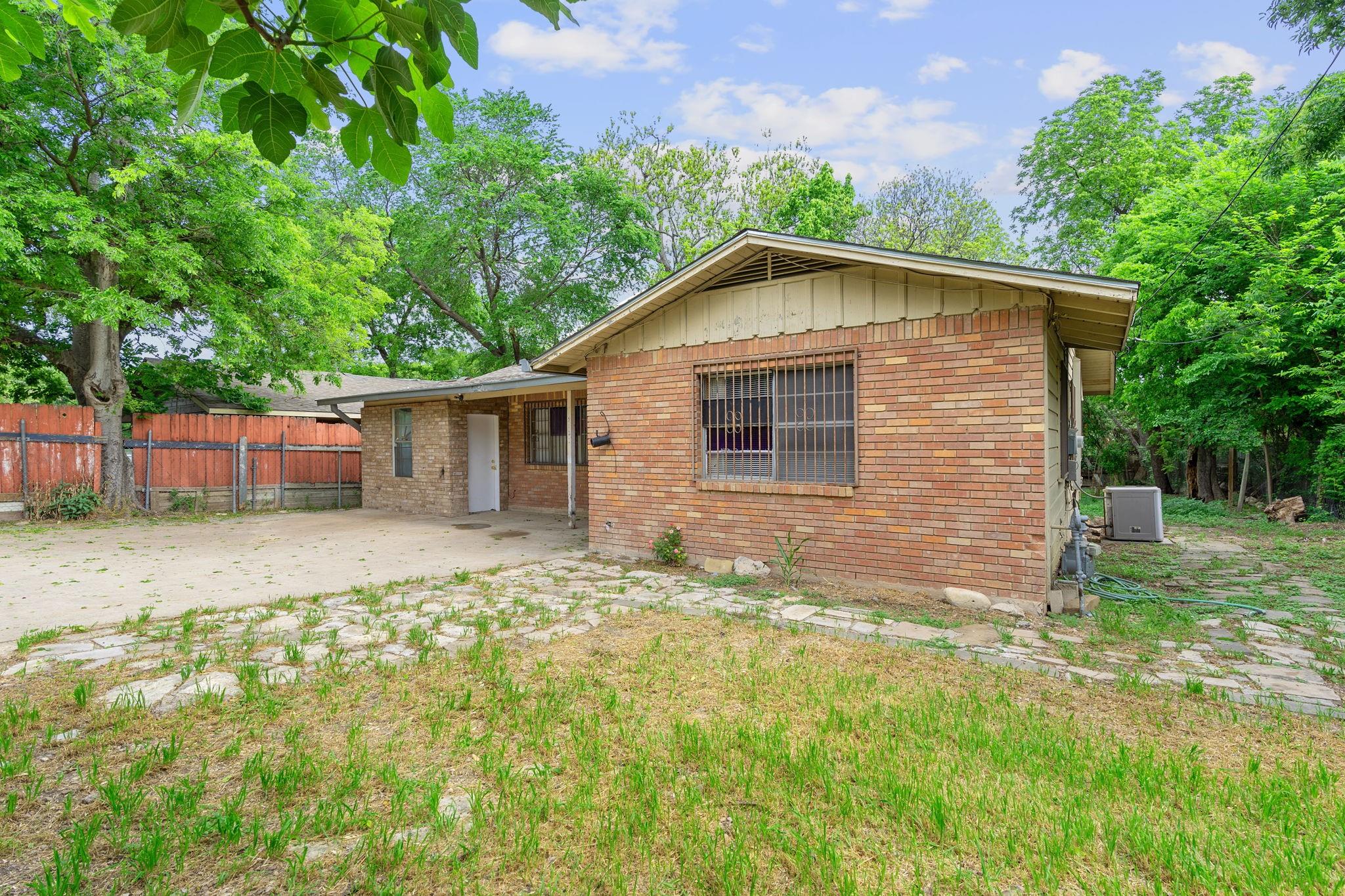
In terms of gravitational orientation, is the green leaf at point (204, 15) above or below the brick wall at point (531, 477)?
above

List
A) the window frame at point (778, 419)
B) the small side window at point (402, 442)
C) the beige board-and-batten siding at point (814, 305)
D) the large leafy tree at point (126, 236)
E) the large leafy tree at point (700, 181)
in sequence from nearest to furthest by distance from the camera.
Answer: the beige board-and-batten siding at point (814, 305) < the window frame at point (778, 419) < the large leafy tree at point (126, 236) < the small side window at point (402, 442) < the large leafy tree at point (700, 181)

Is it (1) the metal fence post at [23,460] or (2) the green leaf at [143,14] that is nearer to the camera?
(2) the green leaf at [143,14]

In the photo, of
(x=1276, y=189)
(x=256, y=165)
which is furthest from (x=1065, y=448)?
(x=256, y=165)

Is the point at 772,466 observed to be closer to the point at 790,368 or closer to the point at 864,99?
the point at 790,368

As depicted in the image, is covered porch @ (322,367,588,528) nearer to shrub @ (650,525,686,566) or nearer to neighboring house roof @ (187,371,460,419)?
neighboring house roof @ (187,371,460,419)

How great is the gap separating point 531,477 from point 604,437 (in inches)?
229

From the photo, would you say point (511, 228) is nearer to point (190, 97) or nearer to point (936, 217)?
point (936, 217)

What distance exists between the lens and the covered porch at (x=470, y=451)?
40.9 ft

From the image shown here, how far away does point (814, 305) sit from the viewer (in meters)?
6.39

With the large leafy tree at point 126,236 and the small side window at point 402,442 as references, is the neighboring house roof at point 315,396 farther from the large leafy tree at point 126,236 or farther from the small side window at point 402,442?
the large leafy tree at point 126,236

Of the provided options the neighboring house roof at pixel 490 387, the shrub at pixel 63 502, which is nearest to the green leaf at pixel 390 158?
the neighboring house roof at pixel 490 387

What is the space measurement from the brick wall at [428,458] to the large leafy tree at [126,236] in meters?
2.42

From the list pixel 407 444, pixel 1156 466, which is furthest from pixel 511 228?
pixel 1156 466

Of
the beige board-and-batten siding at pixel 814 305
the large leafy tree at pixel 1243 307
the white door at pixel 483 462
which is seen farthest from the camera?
the white door at pixel 483 462
